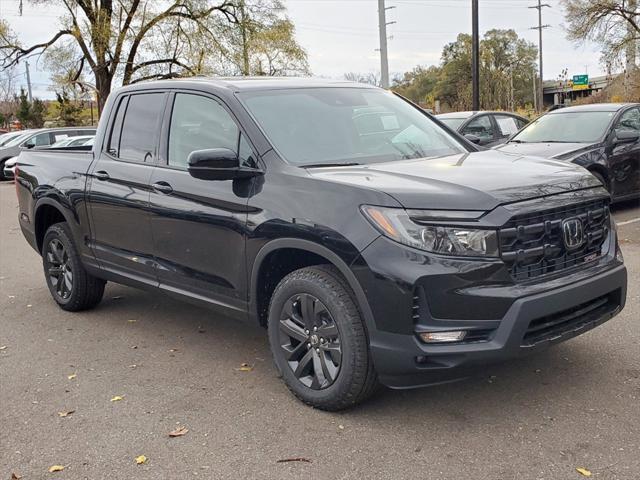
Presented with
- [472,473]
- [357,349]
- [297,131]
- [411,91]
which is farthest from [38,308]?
[411,91]

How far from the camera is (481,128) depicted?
41.9 ft

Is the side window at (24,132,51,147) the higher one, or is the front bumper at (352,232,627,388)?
the side window at (24,132,51,147)

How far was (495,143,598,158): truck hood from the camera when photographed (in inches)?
357

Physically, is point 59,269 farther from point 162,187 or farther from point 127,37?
point 127,37

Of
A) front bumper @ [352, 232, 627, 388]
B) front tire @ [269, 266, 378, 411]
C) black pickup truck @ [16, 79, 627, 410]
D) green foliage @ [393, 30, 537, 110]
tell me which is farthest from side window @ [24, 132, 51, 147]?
green foliage @ [393, 30, 537, 110]

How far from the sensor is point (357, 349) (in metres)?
3.54

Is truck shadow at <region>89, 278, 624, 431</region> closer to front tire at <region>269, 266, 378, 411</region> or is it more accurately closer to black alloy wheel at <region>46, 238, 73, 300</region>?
front tire at <region>269, 266, 378, 411</region>

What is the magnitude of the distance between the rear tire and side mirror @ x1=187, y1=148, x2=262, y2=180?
2.29 metres

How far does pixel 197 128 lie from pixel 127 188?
754mm

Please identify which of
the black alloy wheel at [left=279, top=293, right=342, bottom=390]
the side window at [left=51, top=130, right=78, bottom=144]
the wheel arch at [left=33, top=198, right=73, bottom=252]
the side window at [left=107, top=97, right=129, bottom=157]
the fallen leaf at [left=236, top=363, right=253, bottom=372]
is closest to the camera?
the black alloy wheel at [left=279, top=293, right=342, bottom=390]

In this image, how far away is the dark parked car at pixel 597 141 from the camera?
9312 mm

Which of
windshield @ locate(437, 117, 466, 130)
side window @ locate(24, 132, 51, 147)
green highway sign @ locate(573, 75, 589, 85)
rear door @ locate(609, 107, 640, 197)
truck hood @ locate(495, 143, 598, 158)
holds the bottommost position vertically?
rear door @ locate(609, 107, 640, 197)

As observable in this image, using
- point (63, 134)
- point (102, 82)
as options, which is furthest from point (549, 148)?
point (102, 82)

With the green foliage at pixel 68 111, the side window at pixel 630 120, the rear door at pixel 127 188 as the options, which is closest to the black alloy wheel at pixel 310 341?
the rear door at pixel 127 188
